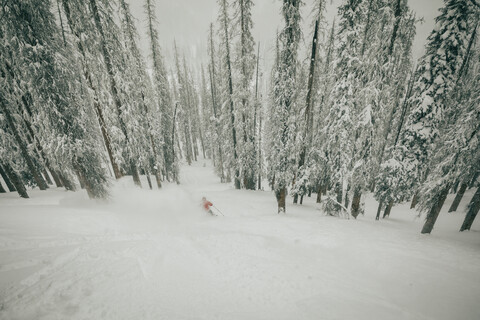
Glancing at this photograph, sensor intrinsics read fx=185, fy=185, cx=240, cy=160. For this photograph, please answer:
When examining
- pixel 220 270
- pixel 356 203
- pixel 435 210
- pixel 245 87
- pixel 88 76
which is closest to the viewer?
pixel 220 270

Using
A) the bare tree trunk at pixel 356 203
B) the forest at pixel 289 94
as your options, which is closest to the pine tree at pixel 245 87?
the forest at pixel 289 94

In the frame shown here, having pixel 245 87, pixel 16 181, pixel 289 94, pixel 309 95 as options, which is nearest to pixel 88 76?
pixel 16 181

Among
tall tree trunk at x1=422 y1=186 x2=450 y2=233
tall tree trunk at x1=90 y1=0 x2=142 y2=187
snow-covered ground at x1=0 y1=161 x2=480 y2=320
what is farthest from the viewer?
tall tree trunk at x1=90 y1=0 x2=142 y2=187

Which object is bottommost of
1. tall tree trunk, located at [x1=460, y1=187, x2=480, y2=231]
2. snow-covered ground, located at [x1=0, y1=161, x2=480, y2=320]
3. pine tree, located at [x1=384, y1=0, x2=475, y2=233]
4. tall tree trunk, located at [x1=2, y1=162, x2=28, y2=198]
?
tall tree trunk, located at [x1=460, y1=187, x2=480, y2=231]

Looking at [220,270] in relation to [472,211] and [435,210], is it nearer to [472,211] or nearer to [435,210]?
[435,210]

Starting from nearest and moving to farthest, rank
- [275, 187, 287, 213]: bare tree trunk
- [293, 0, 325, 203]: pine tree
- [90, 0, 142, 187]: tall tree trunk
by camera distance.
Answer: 1. [90, 0, 142, 187]: tall tree trunk
2. [293, 0, 325, 203]: pine tree
3. [275, 187, 287, 213]: bare tree trunk

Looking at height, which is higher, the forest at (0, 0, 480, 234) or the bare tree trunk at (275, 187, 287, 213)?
the forest at (0, 0, 480, 234)

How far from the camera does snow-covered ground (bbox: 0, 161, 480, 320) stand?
4.65 meters

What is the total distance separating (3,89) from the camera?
11.3 meters

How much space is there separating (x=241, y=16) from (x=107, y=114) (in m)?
12.8

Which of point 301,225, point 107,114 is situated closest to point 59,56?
point 107,114

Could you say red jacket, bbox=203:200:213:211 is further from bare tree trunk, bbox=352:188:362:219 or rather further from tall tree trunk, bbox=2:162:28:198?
tall tree trunk, bbox=2:162:28:198

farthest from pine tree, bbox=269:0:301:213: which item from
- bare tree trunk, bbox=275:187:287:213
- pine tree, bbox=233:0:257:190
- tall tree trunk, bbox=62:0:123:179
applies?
tall tree trunk, bbox=62:0:123:179

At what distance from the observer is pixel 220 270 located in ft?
20.8
